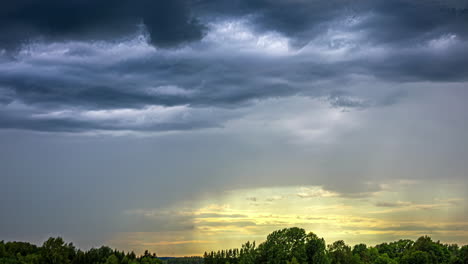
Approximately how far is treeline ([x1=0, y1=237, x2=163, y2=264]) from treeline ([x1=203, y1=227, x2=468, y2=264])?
24.6m

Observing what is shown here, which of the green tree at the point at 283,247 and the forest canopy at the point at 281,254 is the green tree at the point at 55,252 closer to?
the forest canopy at the point at 281,254

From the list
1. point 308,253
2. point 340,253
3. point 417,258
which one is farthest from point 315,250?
point 417,258

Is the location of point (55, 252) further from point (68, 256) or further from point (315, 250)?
point (315, 250)

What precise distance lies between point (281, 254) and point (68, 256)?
73.7 meters

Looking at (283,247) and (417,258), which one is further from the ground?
(283,247)

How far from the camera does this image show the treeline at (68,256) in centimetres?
14350

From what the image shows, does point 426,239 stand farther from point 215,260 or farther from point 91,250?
point 91,250

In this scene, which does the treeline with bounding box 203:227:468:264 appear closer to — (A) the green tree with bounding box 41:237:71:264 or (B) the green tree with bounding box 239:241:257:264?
(B) the green tree with bounding box 239:241:257:264

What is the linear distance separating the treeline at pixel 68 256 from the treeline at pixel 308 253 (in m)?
24.6

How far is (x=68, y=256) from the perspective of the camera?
153m

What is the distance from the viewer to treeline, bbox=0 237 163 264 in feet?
471

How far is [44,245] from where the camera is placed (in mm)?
147250

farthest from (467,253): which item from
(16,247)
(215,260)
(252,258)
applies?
(16,247)

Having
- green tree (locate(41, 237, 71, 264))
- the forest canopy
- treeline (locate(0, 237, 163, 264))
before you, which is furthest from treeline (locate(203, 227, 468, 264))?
green tree (locate(41, 237, 71, 264))
